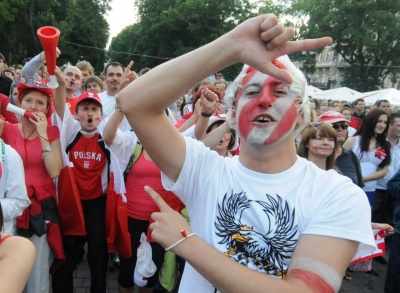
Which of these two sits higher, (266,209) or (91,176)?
(266,209)

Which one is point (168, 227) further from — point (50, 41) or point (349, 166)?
point (349, 166)

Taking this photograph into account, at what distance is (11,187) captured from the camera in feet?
8.33

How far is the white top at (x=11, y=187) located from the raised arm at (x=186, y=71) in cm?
150

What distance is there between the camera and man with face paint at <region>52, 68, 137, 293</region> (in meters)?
3.28

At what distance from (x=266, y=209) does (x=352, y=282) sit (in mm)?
3882

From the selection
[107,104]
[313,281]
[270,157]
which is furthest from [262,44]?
[107,104]

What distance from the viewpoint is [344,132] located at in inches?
175

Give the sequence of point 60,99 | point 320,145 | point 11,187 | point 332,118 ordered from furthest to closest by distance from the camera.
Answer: point 332,118
point 320,145
point 60,99
point 11,187

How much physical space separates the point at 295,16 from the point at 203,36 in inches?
352

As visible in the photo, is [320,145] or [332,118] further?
[332,118]

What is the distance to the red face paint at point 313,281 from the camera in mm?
1213

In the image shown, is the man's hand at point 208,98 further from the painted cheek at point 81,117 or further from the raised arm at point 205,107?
the painted cheek at point 81,117

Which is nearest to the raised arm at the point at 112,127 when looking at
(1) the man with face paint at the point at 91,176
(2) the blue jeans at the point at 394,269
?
(1) the man with face paint at the point at 91,176

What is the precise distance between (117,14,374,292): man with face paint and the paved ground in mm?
2679
